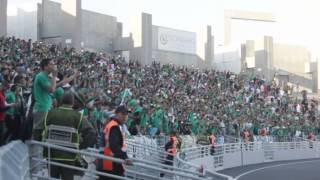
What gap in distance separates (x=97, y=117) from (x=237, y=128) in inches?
927

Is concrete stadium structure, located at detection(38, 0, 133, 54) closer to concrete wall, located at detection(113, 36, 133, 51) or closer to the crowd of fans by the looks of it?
concrete wall, located at detection(113, 36, 133, 51)

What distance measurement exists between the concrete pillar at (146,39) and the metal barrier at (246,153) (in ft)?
45.1

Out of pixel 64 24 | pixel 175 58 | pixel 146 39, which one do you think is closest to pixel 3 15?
pixel 64 24

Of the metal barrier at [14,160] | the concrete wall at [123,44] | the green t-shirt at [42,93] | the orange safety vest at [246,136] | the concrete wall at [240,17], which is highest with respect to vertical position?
the concrete wall at [240,17]

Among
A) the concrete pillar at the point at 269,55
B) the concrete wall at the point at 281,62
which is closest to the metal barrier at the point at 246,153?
the concrete wall at the point at 281,62

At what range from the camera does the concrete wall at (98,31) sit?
47719 millimetres

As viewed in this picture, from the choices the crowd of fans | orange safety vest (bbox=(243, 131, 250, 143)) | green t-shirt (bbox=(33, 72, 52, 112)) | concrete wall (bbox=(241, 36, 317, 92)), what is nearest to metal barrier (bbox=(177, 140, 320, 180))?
orange safety vest (bbox=(243, 131, 250, 143))

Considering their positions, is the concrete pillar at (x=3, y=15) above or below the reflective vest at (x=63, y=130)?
above

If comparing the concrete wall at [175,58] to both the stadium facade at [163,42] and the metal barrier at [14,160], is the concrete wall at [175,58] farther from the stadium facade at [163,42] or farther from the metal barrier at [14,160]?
the metal barrier at [14,160]

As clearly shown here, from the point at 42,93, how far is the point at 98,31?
4062 centimetres

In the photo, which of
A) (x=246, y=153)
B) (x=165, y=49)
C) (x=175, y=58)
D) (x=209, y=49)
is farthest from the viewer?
(x=209, y=49)

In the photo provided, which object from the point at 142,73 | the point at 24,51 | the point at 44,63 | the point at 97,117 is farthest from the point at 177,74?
the point at 44,63

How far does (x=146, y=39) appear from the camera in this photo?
51.1 meters

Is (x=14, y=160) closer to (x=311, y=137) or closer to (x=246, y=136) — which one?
(x=246, y=136)
